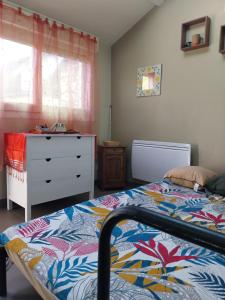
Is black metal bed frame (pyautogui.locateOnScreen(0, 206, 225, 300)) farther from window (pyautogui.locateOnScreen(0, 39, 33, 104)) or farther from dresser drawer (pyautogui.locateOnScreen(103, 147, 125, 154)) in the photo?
dresser drawer (pyautogui.locateOnScreen(103, 147, 125, 154))

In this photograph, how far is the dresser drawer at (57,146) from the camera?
7.08 ft

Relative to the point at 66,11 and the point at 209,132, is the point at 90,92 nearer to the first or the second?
the point at 66,11

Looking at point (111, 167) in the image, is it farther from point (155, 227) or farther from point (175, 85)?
point (155, 227)

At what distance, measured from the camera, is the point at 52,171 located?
2338 mm

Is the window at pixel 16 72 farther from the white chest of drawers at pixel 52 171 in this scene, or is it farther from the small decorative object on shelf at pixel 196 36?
the small decorative object on shelf at pixel 196 36

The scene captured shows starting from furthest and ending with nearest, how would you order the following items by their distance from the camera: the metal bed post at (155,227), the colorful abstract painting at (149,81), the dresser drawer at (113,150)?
1. the dresser drawer at (113,150)
2. the colorful abstract painting at (149,81)
3. the metal bed post at (155,227)

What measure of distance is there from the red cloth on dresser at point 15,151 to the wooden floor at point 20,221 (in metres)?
0.49

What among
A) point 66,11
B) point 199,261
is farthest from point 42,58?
point 199,261

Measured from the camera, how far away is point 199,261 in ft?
3.36

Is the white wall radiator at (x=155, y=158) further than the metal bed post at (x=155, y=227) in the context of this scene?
Yes

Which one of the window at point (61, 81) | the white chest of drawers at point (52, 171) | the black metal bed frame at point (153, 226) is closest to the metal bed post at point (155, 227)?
the black metal bed frame at point (153, 226)

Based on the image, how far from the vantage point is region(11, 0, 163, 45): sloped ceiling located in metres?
2.61

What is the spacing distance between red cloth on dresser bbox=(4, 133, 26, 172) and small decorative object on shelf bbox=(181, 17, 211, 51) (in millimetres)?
2120

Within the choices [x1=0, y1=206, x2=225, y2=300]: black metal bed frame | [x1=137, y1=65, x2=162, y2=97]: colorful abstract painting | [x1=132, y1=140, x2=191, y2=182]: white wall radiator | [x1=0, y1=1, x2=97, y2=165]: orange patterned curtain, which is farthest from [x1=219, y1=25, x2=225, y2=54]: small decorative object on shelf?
[x1=0, y1=206, x2=225, y2=300]: black metal bed frame
